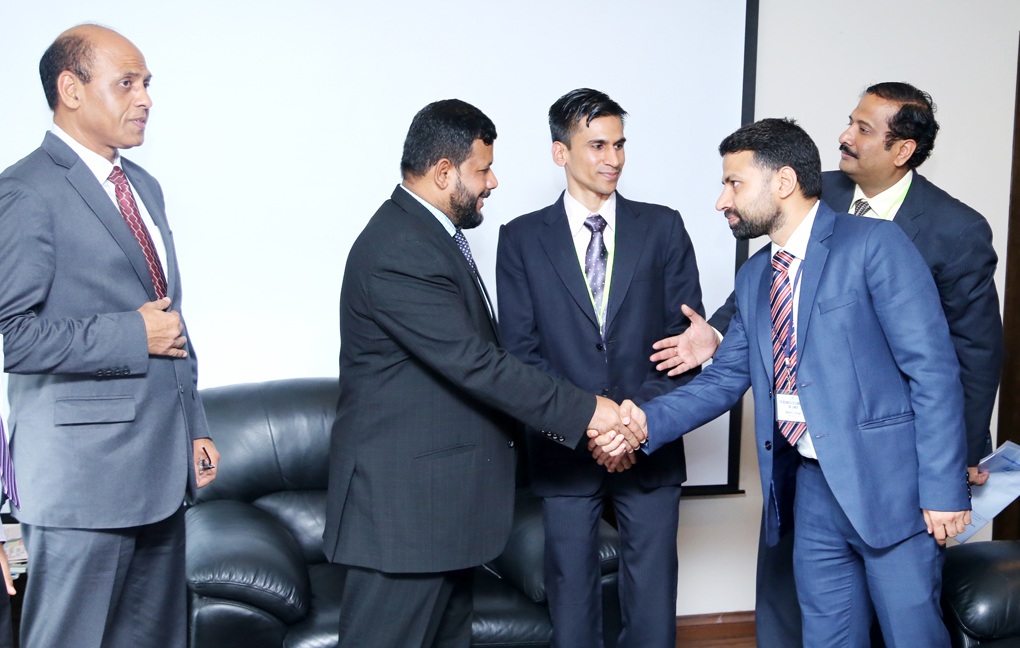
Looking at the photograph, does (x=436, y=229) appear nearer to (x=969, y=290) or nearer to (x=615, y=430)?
(x=615, y=430)

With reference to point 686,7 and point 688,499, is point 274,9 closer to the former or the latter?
point 686,7

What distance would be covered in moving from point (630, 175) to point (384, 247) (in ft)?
5.14

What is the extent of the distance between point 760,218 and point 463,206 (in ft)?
2.53

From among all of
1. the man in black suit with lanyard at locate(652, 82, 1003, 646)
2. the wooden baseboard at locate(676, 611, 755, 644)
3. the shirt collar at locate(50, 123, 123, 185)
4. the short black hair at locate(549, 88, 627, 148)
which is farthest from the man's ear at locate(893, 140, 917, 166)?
the shirt collar at locate(50, 123, 123, 185)

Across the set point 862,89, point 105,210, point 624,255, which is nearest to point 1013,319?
point 862,89

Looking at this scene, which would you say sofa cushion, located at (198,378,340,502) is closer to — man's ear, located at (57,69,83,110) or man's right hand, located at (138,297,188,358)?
man's right hand, located at (138,297,188,358)

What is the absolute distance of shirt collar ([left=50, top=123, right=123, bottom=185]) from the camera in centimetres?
188

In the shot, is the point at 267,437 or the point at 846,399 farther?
the point at 267,437

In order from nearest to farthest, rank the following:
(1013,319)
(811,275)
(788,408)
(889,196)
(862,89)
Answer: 1. (811,275)
2. (788,408)
3. (889,196)
4. (862,89)
5. (1013,319)

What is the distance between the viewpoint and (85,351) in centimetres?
175

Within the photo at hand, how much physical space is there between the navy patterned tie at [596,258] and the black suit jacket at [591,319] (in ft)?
0.16

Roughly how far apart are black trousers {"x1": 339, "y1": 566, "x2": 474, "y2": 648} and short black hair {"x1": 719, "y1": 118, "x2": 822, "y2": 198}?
Result: 1.32 meters

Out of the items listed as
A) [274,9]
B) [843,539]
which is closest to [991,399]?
[843,539]

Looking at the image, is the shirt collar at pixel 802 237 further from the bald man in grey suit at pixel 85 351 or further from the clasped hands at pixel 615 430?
the bald man in grey suit at pixel 85 351
